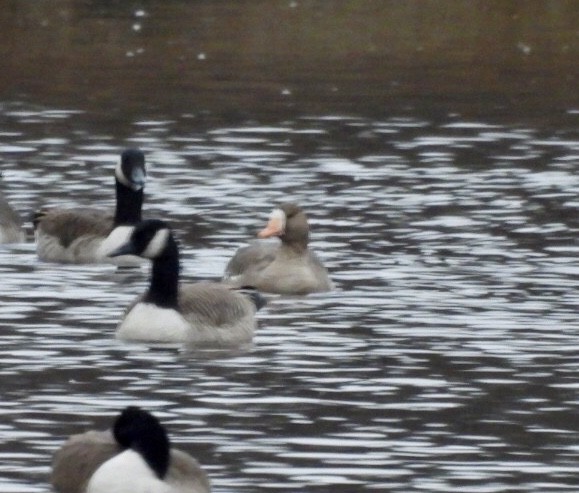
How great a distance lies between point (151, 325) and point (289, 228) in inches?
130

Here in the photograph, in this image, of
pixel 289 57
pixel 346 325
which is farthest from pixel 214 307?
pixel 289 57

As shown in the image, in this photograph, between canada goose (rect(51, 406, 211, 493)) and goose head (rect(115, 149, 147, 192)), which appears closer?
canada goose (rect(51, 406, 211, 493))

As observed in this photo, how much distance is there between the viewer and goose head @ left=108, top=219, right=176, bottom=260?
15.9m

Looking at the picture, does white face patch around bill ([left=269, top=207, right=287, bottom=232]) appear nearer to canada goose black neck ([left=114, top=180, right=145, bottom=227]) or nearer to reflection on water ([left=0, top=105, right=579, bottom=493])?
reflection on water ([left=0, top=105, right=579, bottom=493])

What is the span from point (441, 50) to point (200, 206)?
2090cm

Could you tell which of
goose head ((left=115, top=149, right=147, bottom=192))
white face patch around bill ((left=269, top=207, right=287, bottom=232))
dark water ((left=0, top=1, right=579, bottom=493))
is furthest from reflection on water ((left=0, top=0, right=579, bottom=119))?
white face patch around bill ((left=269, top=207, right=287, bottom=232))

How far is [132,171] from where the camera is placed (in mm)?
20641

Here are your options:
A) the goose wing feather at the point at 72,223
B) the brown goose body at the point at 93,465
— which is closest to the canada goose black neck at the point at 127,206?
the goose wing feather at the point at 72,223

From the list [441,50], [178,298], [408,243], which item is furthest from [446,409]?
[441,50]

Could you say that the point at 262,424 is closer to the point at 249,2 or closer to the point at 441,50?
the point at 441,50

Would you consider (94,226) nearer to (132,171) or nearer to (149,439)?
(132,171)

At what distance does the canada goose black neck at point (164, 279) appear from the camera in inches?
621

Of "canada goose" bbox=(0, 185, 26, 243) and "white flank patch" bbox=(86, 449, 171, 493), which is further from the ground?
"white flank patch" bbox=(86, 449, 171, 493)

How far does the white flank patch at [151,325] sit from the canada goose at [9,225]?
4932 millimetres
